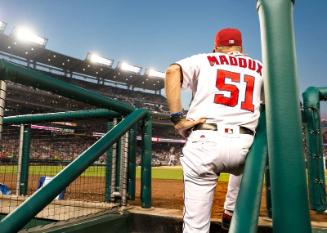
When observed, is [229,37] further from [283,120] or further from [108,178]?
[108,178]

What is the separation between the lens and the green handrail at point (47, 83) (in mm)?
1719

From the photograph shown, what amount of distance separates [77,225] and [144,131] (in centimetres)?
134

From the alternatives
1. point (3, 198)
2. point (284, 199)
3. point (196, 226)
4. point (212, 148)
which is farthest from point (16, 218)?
point (3, 198)

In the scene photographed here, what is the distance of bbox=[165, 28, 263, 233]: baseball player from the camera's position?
1695 millimetres

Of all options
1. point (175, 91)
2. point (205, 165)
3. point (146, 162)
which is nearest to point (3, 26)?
point (146, 162)

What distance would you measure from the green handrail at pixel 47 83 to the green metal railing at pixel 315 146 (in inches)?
70.6

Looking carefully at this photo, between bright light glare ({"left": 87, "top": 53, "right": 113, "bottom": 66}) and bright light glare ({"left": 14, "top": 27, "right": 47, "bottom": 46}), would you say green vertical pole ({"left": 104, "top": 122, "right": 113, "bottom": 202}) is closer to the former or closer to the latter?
bright light glare ({"left": 14, "top": 27, "right": 47, "bottom": 46})

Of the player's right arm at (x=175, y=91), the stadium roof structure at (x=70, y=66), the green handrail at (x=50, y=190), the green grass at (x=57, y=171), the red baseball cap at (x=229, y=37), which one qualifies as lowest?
the green grass at (x=57, y=171)

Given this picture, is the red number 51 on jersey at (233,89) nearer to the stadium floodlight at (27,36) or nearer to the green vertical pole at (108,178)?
the green vertical pole at (108,178)

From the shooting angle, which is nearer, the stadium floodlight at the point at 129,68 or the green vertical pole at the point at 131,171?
the green vertical pole at the point at 131,171

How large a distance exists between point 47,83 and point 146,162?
1678 millimetres

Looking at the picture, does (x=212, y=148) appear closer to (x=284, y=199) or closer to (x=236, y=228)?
(x=236, y=228)

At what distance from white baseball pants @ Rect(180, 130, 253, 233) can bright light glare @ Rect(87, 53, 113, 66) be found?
37358 mm

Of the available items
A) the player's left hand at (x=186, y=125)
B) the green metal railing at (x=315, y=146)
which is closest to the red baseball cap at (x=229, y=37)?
the player's left hand at (x=186, y=125)
